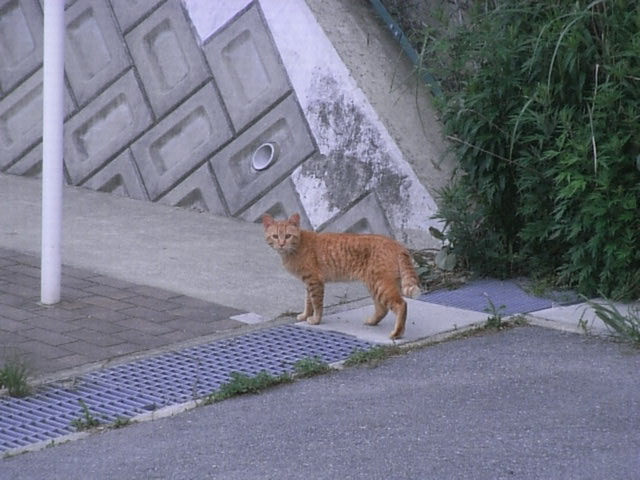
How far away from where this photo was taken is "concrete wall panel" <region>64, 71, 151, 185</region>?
1059cm

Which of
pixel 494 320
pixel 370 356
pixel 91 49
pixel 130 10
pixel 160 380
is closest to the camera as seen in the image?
pixel 160 380

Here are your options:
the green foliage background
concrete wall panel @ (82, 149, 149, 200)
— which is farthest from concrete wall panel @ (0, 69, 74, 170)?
the green foliage background

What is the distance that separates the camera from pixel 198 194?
10180 mm

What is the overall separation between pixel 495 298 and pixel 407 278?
100cm

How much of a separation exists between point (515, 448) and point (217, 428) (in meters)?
1.36

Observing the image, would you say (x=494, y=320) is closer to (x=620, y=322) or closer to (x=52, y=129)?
(x=620, y=322)

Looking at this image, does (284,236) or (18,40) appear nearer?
(284,236)

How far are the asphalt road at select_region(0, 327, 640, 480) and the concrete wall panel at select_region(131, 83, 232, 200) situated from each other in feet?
13.8

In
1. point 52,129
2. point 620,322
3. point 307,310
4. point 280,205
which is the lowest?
point 620,322

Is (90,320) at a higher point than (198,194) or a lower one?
lower

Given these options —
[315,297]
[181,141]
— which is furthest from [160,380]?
[181,141]

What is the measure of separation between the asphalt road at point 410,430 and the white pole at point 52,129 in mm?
2175

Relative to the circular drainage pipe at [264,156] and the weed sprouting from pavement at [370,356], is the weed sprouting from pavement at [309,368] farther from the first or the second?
the circular drainage pipe at [264,156]

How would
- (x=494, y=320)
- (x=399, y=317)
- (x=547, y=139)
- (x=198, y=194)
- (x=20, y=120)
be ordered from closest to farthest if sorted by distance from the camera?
(x=399, y=317) < (x=494, y=320) < (x=547, y=139) < (x=198, y=194) < (x=20, y=120)
